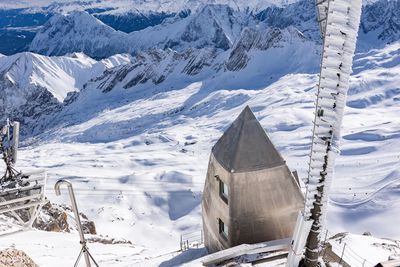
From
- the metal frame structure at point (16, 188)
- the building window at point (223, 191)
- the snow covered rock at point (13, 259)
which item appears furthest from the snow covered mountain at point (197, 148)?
the metal frame structure at point (16, 188)

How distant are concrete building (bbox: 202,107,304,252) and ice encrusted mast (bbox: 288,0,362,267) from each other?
438 centimetres

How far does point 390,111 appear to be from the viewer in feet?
278

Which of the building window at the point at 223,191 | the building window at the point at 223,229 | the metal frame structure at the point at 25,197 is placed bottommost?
the building window at the point at 223,229

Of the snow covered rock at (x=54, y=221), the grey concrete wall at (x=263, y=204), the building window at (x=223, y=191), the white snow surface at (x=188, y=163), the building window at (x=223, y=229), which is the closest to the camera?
Result: the grey concrete wall at (x=263, y=204)

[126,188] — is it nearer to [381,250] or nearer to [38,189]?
[381,250]

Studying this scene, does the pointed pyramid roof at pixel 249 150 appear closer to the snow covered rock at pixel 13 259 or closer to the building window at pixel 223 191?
the building window at pixel 223 191

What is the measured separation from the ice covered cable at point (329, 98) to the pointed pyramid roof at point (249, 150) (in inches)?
182

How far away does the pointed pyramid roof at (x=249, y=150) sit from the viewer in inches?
610

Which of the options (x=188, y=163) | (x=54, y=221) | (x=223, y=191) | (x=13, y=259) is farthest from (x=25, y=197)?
(x=188, y=163)

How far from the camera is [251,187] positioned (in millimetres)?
15641

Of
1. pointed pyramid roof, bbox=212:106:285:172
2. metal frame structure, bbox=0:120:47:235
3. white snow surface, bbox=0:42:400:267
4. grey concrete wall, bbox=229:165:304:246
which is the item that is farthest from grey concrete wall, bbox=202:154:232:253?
metal frame structure, bbox=0:120:47:235

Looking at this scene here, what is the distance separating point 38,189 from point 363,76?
111888mm

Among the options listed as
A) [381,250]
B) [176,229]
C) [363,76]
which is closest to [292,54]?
[363,76]

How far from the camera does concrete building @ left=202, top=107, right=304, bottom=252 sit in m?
15.6
